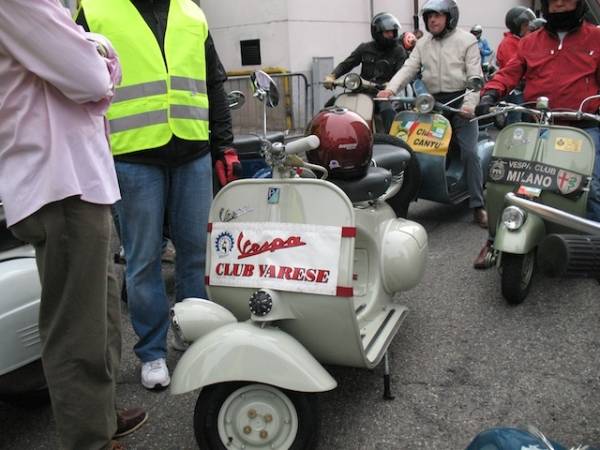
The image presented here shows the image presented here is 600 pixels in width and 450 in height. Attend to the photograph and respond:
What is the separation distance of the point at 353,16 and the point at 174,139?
9.26m

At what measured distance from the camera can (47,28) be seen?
159cm

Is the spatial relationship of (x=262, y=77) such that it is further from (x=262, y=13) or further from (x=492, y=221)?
(x=262, y=13)

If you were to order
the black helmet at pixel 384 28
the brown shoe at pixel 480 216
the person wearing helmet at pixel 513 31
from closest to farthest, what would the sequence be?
1. the brown shoe at pixel 480 216
2. the black helmet at pixel 384 28
3. the person wearing helmet at pixel 513 31

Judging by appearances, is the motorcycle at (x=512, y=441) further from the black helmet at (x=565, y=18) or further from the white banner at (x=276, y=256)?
the black helmet at (x=565, y=18)

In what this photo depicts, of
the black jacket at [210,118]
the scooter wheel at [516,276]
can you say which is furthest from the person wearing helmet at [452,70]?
the black jacket at [210,118]

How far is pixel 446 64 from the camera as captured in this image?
475cm

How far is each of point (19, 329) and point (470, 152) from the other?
365cm

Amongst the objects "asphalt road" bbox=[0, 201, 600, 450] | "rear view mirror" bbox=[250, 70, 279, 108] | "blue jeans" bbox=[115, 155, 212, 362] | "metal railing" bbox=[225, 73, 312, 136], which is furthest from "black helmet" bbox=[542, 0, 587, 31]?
"metal railing" bbox=[225, 73, 312, 136]

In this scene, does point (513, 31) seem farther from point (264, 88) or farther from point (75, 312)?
→ point (75, 312)

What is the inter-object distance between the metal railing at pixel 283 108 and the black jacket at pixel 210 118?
6.48 meters

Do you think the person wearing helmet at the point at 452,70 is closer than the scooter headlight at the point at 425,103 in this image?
No

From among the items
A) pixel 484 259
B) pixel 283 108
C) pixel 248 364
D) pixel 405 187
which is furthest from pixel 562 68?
pixel 283 108

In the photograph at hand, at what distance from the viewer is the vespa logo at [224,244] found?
7.51 ft

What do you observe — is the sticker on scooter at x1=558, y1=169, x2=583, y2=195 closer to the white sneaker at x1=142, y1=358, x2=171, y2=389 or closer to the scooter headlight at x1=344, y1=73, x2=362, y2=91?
the scooter headlight at x1=344, y1=73, x2=362, y2=91
